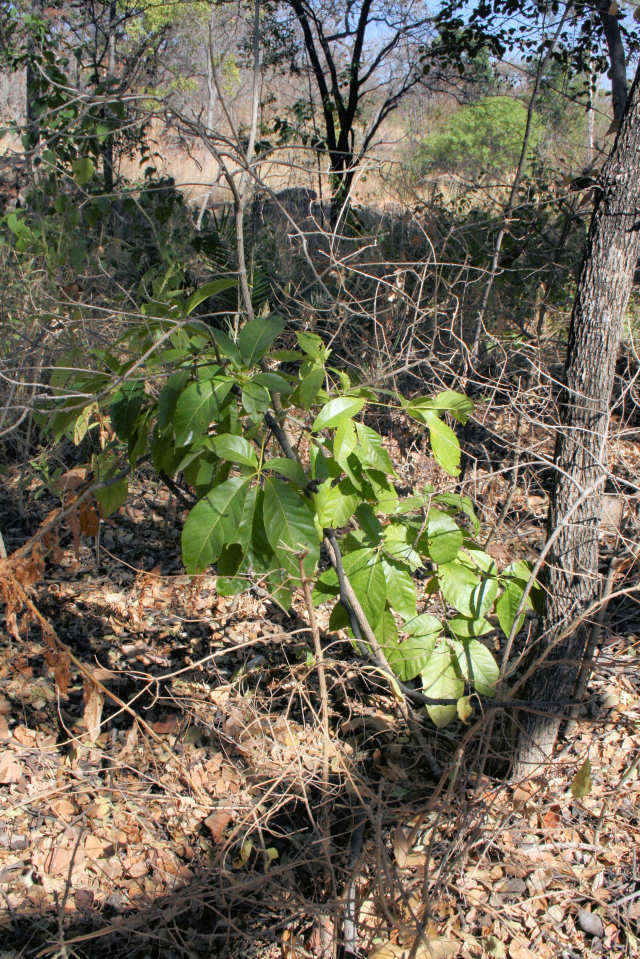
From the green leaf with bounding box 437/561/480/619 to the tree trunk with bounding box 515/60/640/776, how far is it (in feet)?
0.82

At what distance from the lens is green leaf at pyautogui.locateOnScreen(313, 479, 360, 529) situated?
1.64 m

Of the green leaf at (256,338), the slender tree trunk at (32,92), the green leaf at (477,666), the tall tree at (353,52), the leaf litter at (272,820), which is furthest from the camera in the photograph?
the tall tree at (353,52)

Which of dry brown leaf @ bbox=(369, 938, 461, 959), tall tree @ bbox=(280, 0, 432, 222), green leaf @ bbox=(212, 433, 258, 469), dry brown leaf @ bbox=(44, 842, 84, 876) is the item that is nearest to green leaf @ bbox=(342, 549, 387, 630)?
green leaf @ bbox=(212, 433, 258, 469)

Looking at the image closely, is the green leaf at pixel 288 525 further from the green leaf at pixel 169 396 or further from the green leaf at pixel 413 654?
the green leaf at pixel 413 654

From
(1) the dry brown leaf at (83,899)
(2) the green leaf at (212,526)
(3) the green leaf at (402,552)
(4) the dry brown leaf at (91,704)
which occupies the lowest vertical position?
(1) the dry brown leaf at (83,899)

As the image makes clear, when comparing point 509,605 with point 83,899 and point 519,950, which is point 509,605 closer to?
point 519,950

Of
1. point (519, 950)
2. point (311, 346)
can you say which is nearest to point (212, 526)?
point (311, 346)

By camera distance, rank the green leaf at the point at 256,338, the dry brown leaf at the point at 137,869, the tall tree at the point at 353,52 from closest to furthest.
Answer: the green leaf at the point at 256,338
the dry brown leaf at the point at 137,869
the tall tree at the point at 353,52

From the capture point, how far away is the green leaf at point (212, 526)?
1420 mm

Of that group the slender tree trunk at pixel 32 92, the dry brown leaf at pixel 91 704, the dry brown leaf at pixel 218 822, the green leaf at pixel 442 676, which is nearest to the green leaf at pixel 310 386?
the green leaf at pixel 442 676

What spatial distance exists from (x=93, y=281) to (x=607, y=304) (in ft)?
11.4

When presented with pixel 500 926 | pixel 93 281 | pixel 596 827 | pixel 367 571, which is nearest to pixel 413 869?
pixel 500 926

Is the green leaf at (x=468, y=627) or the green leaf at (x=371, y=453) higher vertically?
the green leaf at (x=371, y=453)

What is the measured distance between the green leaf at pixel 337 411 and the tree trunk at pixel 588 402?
2.25 feet
